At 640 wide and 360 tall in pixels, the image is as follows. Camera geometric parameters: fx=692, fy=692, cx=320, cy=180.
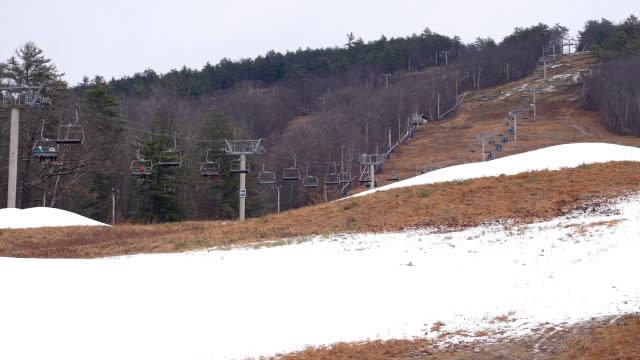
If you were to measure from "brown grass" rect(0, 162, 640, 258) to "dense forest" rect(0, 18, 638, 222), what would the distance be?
7.32 metres

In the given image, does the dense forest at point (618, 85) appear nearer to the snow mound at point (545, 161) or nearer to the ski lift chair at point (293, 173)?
the ski lift chair at point (293, 173)

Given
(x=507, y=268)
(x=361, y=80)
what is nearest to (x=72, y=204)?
(x=507, y=268)

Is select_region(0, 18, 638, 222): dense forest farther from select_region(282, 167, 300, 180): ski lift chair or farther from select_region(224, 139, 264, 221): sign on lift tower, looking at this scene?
select_region(224, 139, 264, 221): sign on lift tower

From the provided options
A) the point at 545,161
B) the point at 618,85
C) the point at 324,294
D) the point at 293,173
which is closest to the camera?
the point at 324,294

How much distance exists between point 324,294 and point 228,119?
7772 centimetres

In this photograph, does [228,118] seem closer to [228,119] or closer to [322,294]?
[228,119]

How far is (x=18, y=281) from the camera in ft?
68.8

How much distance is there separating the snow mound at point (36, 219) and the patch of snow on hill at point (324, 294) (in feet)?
58.1

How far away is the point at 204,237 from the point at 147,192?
3586 centimetres

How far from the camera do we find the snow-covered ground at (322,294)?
14734 mm

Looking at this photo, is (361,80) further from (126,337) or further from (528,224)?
(126,337)

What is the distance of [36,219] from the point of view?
43.2 m

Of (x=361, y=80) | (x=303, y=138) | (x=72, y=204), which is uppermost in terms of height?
(x=361, y=80)

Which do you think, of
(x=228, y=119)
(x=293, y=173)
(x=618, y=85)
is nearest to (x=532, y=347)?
(x=293, y=173)
